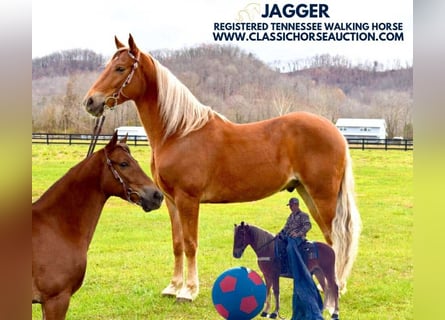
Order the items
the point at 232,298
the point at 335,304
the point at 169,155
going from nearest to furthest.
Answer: the point at 232,298
the point at 335,304
the point at 169,155

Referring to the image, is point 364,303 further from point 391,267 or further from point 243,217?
point 243,217

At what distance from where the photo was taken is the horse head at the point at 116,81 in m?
2.85

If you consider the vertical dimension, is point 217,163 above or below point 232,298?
Answer: above

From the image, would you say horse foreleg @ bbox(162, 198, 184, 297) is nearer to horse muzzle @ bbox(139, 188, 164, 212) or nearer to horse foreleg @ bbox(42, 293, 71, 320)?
horse muzzle @ bbox(139, 188, 164, 212)

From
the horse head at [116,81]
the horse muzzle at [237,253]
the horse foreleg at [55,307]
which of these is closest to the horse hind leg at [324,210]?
the horse muzzle at [237,253]

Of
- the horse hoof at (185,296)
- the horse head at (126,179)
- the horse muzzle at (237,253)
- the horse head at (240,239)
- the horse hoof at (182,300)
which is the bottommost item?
the horse hoof at (182,300)

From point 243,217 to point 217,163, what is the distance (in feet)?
1.23

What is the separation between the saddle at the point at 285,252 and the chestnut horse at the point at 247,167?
0.40m

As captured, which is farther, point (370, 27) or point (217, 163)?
point (217, 163)

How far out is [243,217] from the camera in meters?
3.28

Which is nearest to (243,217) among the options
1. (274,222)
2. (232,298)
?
(274,222)

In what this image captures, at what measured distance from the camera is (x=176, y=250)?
10.8 feet

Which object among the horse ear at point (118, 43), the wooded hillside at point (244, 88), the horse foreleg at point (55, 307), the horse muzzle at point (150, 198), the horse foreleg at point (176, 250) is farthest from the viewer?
the horse foreleg at point (176, 250)

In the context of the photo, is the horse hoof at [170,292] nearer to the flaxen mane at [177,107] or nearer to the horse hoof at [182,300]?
the horse hoof at [182,300]
